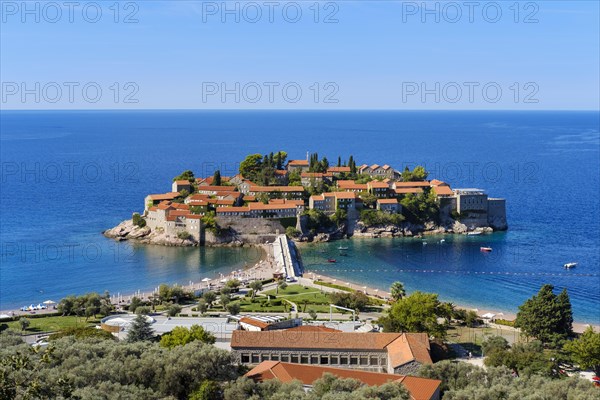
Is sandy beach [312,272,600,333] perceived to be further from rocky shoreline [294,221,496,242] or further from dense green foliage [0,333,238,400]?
dense green foliage [0,333,238,400]

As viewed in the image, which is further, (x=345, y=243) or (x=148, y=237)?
Answer: (x=148, y=237)

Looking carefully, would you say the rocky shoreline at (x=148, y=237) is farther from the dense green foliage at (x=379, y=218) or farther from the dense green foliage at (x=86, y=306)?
the dense green foliage at (x=86, y=306)

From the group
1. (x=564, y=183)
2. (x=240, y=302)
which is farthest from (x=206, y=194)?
(x=564, y=183)

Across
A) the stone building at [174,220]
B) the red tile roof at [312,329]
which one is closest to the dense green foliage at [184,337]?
the red tile roof at [312,329]

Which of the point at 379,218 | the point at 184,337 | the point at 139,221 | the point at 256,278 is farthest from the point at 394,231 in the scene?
the point at 184,337

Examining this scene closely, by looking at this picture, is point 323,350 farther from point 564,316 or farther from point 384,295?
point 384,295

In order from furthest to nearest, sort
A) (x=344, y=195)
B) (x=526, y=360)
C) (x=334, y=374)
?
1. (x=344, y=195)
2. (x=526, y=360)
3. (x=334, y=374)

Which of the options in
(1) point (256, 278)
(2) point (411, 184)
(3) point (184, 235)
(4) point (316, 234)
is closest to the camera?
(1) point (256, 278)
